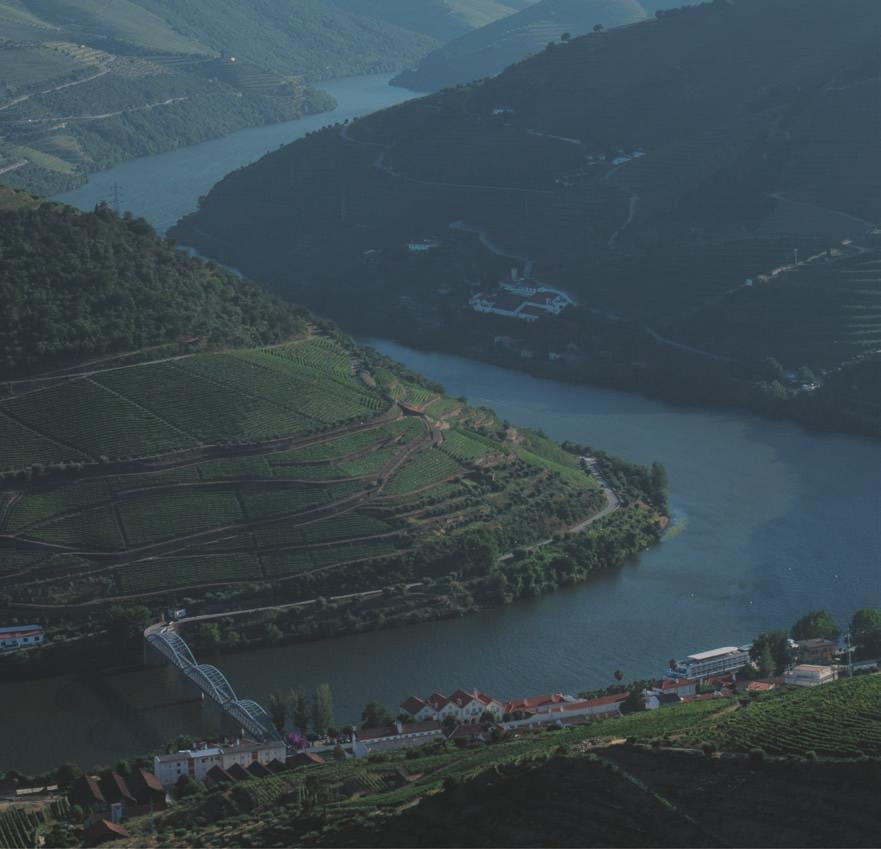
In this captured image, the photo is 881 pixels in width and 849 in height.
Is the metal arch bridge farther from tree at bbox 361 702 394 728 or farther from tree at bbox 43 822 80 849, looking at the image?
tree at bbox 43 822 80 849

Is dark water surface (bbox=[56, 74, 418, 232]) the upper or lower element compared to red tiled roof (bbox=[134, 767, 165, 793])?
upper

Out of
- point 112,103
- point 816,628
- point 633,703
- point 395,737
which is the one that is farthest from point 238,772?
point 112,103

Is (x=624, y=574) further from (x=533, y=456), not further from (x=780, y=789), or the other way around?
(x=780, y=789)

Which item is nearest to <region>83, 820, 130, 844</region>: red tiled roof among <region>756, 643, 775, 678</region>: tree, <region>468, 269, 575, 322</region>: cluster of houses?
<region>756, 643, 775, 678</region>: tree

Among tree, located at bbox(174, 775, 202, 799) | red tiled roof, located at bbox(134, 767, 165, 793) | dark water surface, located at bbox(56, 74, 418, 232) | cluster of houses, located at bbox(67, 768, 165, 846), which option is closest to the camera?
cluster of houses, located at bbox(67, 768, 165, 846)

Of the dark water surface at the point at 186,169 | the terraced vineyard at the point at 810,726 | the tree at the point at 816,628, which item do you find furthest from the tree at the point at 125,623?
the dark water surface at the point at 186,169

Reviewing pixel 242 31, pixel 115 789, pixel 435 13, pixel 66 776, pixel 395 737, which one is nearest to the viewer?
pixel 115 789

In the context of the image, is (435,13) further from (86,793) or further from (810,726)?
(810,726)
